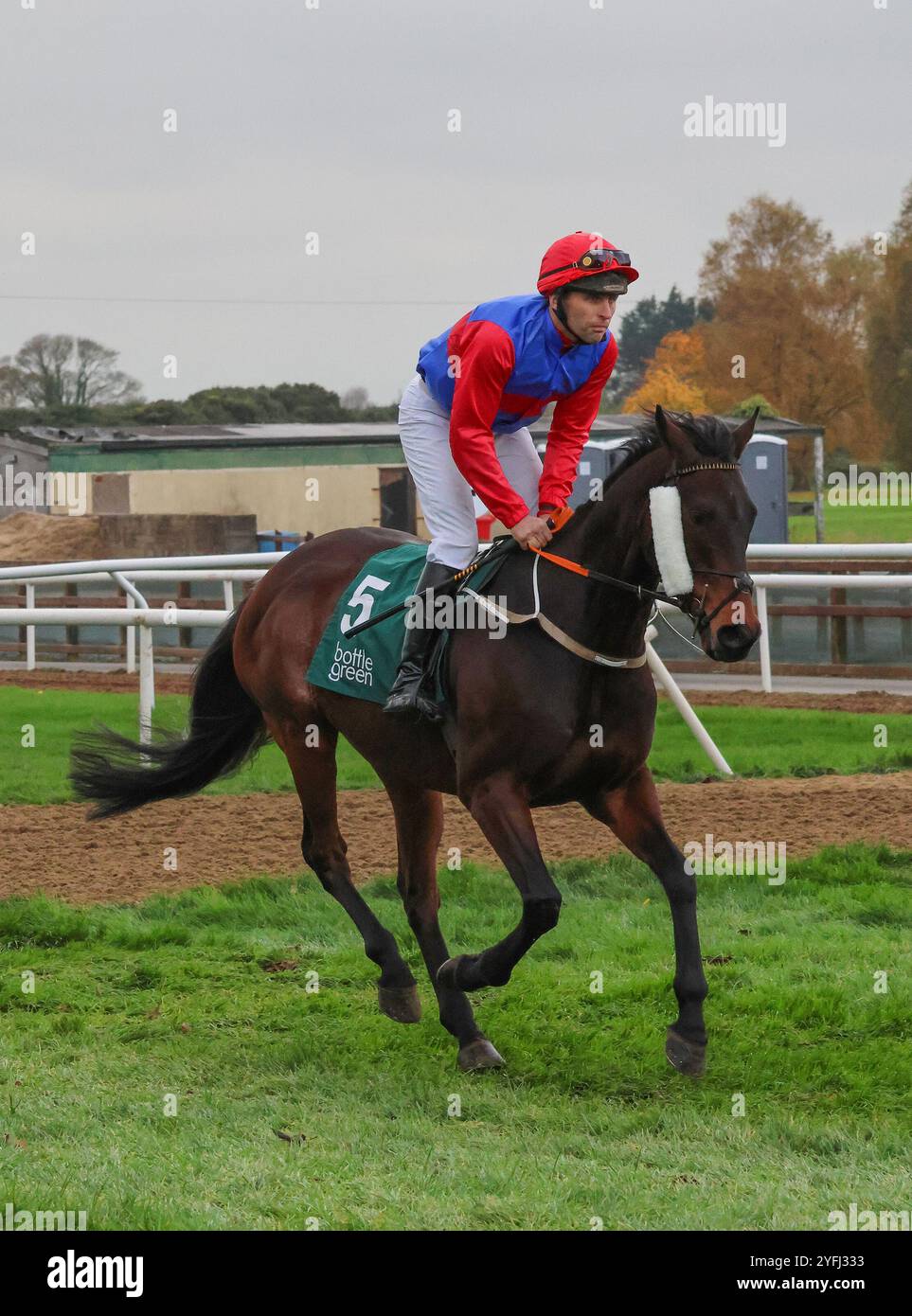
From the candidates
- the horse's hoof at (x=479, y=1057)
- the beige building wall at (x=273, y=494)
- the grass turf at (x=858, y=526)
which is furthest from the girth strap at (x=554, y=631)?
the beige building wall at (x=273, y=494)

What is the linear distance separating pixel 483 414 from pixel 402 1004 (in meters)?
1.79

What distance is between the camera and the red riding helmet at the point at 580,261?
14.2 ft

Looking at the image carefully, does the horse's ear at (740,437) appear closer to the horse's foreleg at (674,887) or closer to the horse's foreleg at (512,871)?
the horse's foreleg at (674,887)

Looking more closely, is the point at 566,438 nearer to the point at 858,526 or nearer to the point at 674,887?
the point at 674,887

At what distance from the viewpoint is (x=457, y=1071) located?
4.37m

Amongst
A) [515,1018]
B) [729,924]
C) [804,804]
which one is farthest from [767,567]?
[515,1018]

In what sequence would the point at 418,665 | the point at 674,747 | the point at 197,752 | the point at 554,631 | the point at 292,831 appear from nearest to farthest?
1. the point at 554,631
2. the point at 418,665
3. the point at 197,752
4. the point at 292,831
5. the point at 674,747

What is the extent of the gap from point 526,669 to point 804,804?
353 centimetres

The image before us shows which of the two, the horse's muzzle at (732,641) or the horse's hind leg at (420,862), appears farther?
the horse's hind leg at (420,862)

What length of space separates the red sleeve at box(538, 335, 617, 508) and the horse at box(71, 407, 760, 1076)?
1.02ft

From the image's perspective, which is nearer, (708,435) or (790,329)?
(708,435)

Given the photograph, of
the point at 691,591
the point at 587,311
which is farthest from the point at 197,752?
the point at 691,591
